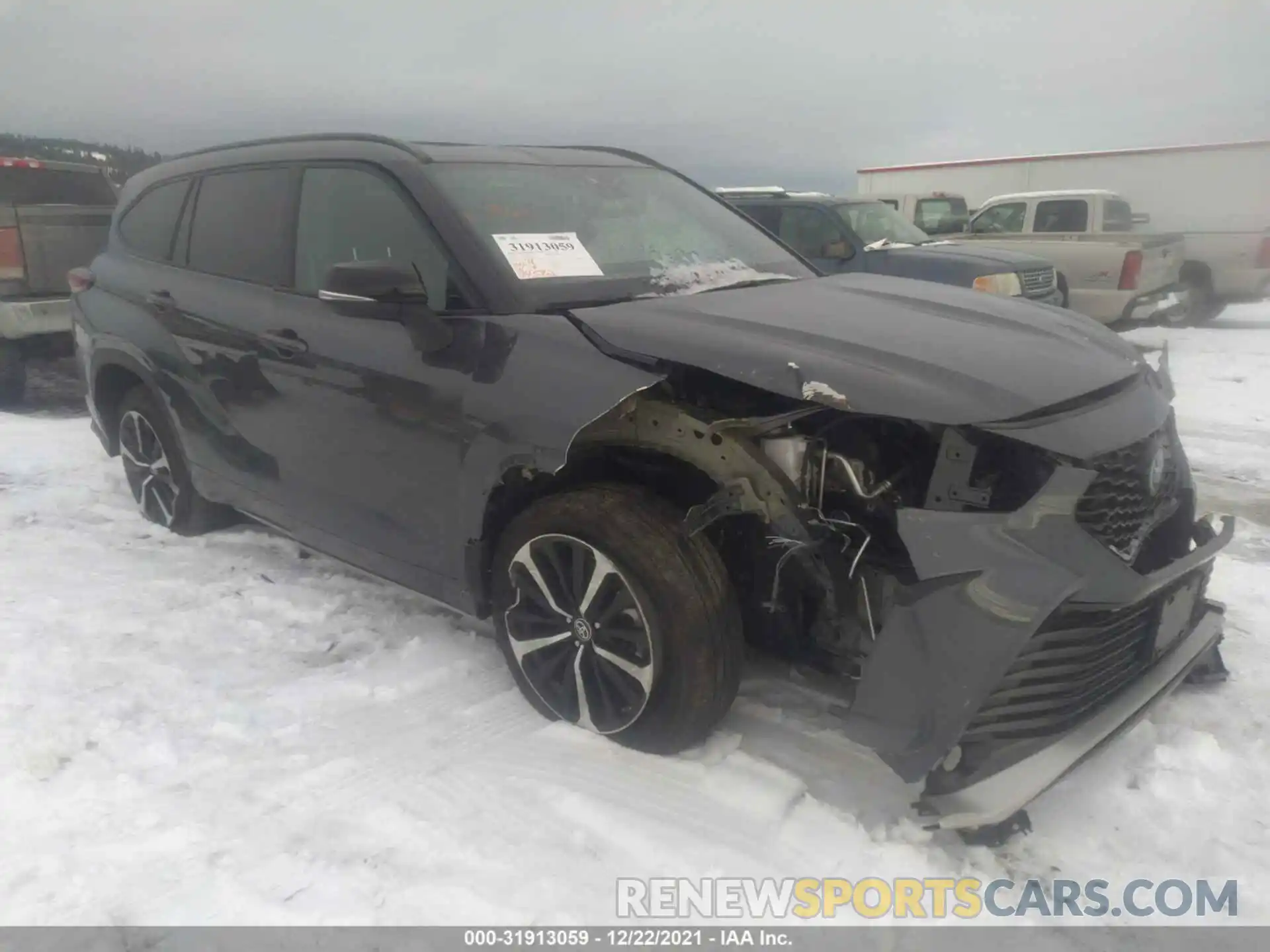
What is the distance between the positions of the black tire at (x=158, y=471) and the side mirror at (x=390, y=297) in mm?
1773

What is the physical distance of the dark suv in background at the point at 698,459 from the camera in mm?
2293

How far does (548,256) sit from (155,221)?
2.49 meters

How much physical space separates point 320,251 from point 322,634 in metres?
1.50

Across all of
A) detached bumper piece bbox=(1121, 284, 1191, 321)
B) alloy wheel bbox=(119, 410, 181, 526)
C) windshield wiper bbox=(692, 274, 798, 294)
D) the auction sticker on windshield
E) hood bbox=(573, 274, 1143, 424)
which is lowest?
alloy wheel bbox=(119, 410, 181, 526)

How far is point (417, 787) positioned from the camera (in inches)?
107

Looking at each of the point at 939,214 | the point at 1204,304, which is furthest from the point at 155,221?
the point at 1204,304

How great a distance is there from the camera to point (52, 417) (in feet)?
23.9

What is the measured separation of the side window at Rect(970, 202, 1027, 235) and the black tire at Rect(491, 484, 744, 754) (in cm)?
1118

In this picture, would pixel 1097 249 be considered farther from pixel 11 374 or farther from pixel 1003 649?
pixel 11 374

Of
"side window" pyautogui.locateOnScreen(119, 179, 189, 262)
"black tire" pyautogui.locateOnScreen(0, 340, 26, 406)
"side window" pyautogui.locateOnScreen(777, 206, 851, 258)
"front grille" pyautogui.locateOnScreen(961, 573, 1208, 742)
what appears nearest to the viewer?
"front grille" pyautogui.locateOnScreen(961, 573, 1208, 742)

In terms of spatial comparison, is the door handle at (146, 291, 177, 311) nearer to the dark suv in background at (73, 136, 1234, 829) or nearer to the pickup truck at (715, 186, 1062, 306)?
the dark suv in background at (73, 136, 1234, 829)

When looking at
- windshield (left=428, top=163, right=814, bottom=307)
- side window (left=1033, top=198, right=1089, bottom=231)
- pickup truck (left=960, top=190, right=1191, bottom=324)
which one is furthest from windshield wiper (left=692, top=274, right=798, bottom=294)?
side window (left=1033, top=198, right=1089, bottom=231)

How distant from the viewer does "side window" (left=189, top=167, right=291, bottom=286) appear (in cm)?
376

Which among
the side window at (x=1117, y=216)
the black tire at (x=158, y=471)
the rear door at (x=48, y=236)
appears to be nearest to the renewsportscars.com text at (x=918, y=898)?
the black tire at (x=158, y=471)
